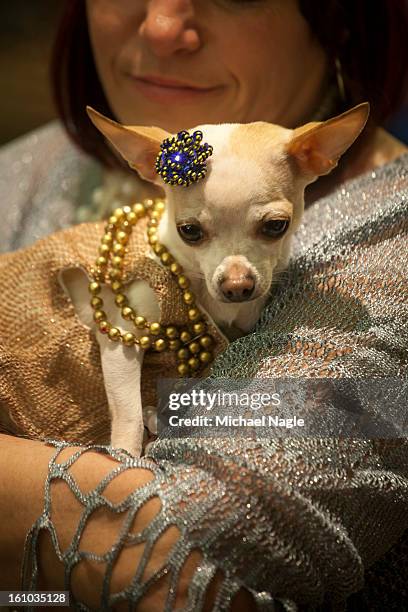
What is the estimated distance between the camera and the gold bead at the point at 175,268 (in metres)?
0.94

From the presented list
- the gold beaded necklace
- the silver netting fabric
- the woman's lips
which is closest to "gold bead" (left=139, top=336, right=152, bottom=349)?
the gold beaded necklace

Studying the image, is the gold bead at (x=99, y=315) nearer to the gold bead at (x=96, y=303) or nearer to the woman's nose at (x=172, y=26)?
the gold bead at (x=96, y=303)

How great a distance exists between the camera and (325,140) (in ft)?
2.75

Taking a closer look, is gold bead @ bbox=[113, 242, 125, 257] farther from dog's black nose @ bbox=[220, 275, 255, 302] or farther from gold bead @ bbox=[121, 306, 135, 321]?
dog's black nose @ bbox=[220, 275, 255, 302]

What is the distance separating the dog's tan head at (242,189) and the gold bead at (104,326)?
0.15 meters

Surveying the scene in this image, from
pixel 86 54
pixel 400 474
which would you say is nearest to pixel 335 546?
pixel 400 474

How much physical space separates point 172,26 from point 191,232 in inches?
10.4

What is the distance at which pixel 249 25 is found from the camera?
99cm

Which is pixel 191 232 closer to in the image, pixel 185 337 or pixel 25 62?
pixel 185 337

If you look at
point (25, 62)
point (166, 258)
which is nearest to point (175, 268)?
point (166, 258)

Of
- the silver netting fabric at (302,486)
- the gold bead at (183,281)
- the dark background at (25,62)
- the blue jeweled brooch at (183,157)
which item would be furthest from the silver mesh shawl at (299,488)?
the dark background at (25,62)

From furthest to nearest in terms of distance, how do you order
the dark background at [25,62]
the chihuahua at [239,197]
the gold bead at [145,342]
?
the dark background at [25,62] → the gold bead at [145,342] → the chihuahua at [239,197]

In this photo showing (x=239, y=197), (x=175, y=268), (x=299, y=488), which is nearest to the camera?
(x=299, y=488)

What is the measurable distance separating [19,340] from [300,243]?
0.40 metres
